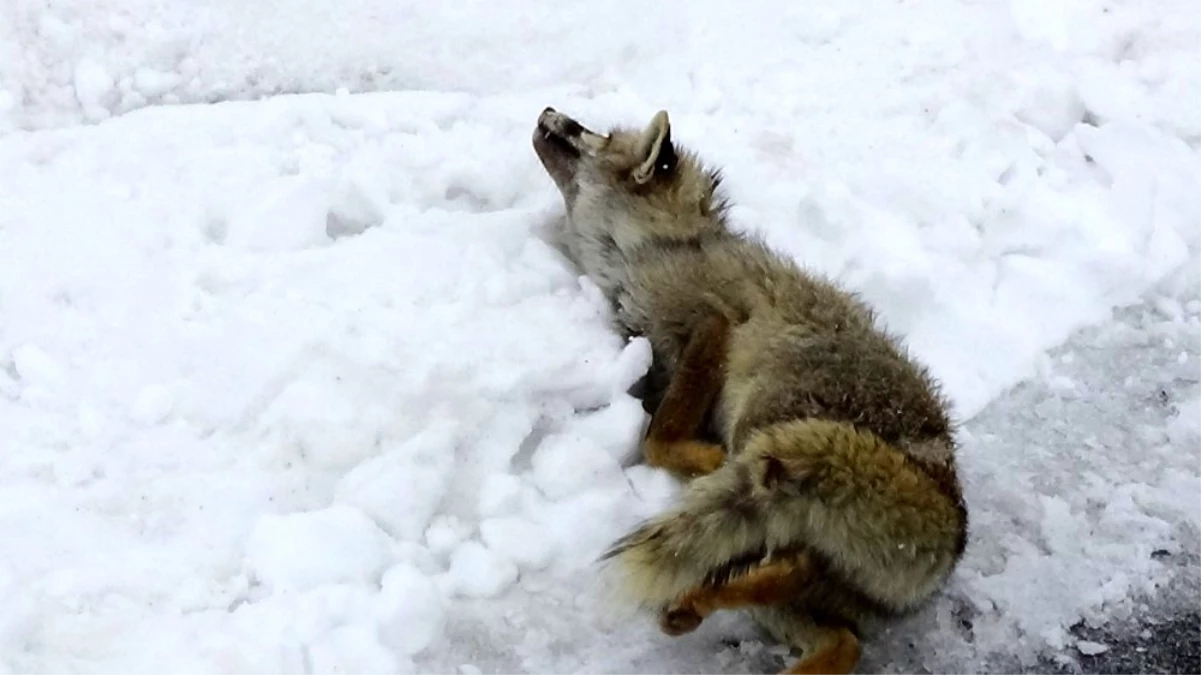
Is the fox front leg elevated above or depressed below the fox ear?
below

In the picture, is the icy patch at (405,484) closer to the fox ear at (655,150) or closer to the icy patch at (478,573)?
the icy patch at (478,573)

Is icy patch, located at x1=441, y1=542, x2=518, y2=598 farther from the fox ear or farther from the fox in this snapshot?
the fox ear

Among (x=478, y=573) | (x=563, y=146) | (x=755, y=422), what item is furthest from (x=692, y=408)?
(x=563, y=146)

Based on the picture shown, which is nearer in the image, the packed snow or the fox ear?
the packed snow

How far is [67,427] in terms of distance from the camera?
428cm

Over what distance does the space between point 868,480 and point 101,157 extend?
3.76m

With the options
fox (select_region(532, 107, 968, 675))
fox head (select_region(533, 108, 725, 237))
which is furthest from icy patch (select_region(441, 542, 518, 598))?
fox head (select_region(533, 108, 725, 237))

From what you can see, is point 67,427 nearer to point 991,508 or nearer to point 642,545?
point 642,545

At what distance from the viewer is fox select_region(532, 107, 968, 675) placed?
3729 millimetres

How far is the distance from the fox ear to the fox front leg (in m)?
1.04

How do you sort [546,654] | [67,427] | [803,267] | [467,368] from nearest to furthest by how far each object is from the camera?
[546,654]
[67,427]
[467,368]
[803,267]

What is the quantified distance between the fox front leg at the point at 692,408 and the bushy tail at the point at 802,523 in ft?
2.48

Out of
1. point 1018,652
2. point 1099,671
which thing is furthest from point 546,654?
point 1099,671

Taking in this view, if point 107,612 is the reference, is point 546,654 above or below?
below
